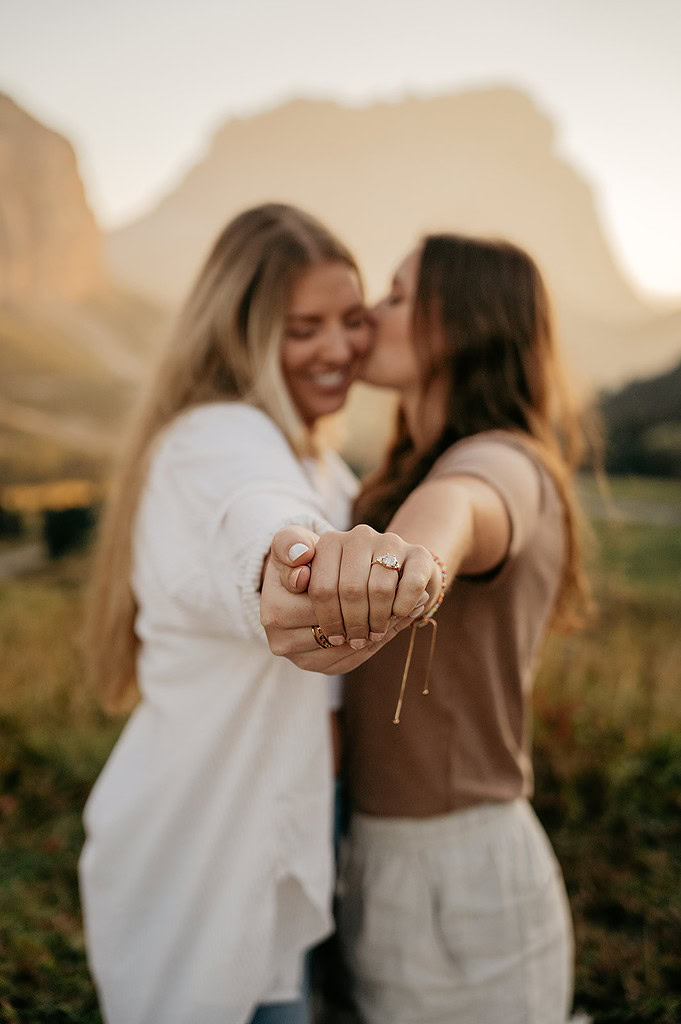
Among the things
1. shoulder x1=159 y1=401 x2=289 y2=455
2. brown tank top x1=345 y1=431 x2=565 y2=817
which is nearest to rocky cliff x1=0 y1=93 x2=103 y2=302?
shoulder x1=159 y1=401 x2=289 y2=455

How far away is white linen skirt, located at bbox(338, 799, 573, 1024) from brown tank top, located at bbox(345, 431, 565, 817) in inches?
2.6

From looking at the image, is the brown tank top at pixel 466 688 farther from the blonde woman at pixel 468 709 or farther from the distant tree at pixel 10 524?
the distant tree at pixel 10 524

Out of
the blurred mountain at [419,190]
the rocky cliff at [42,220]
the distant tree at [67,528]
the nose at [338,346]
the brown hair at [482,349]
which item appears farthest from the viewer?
the blurred mountain at [419,190]

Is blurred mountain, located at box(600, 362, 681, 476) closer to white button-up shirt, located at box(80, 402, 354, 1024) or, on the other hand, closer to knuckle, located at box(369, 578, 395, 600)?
white button-up shirt, located at box(80, 402, 354, 1024)

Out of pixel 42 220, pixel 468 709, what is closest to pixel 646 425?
pixel 468 709

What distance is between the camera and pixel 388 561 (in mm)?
733

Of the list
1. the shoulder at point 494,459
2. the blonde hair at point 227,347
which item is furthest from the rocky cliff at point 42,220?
the shoulder at point 494,459

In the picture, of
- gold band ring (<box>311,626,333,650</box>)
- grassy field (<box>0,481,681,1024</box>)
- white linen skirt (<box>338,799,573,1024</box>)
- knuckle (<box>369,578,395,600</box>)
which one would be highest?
knuckle (<box>369,578,395,600</box>)

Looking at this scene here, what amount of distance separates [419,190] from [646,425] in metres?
2.22

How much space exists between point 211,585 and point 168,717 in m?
0.43

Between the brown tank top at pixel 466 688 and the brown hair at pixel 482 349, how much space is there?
148 millimetres

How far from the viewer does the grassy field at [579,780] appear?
213 cm

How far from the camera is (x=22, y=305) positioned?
4.12 m

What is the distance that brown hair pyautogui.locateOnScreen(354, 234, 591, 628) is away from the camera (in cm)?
157
